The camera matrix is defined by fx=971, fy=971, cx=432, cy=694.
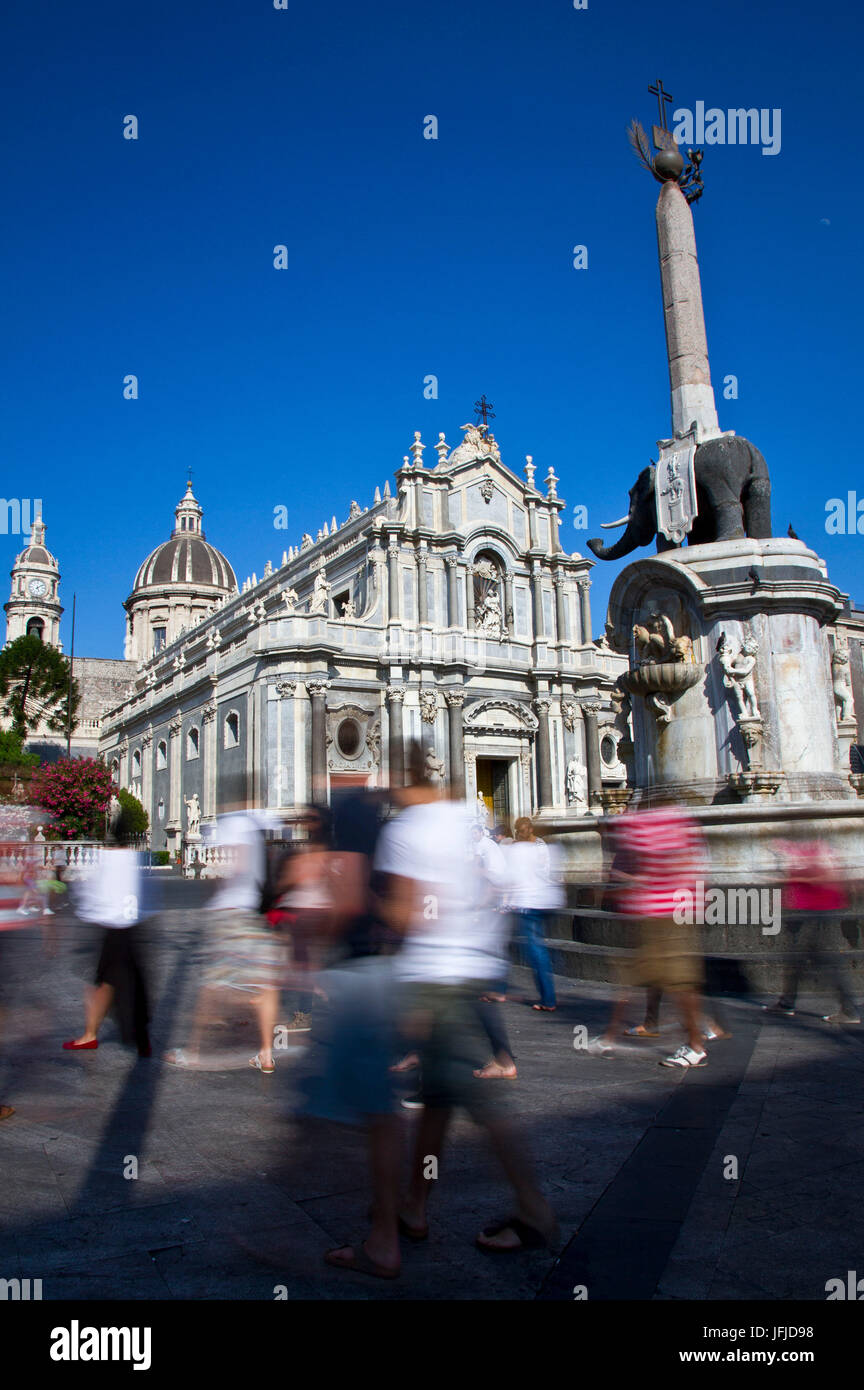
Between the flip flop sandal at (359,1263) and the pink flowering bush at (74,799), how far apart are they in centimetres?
3988

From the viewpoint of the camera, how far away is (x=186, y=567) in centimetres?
7206

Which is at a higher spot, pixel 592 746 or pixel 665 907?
pixel 592 746

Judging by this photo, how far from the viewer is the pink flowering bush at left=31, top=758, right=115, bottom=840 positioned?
4141cm

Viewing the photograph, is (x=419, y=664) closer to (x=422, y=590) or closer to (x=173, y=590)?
(x=422, y=590)

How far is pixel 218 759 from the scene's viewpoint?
4150cm

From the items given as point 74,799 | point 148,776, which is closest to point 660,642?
point 74,799

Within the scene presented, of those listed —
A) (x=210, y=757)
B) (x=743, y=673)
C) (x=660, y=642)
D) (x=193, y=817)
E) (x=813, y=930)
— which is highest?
(x=210, y=757)

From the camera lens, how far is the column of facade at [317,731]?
115 ft

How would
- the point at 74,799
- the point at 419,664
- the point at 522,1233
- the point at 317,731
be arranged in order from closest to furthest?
the point at 522,1233 → the point at 317,731 → the point at 419,664 → the point at 74,799

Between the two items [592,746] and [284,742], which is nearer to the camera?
[284,742]

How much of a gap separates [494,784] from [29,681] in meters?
35.0

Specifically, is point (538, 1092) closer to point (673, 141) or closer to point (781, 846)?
point (781, 846)

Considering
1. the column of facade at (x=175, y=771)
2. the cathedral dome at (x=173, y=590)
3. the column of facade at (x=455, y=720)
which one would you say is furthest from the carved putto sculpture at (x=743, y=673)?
the cathedral dome at (x=173, y=590)

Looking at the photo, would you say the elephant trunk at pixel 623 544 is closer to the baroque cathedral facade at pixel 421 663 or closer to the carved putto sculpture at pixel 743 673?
the carved putto sculpture at pixel 743 673
